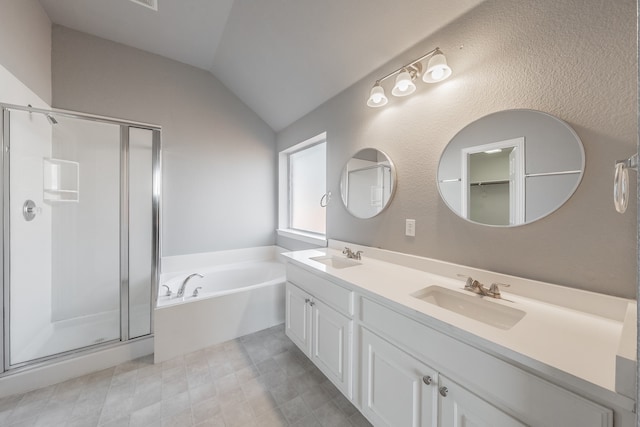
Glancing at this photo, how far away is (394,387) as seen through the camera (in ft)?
3.35

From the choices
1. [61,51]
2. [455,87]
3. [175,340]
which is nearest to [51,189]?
[61,51]

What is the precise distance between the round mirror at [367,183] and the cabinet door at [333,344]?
2.76ft

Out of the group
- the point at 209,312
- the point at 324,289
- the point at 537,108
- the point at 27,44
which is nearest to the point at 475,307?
the point at 324,289

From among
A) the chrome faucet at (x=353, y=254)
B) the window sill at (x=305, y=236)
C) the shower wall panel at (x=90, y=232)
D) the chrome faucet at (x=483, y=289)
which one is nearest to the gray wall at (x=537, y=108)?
the chrome faucet at (x=483, y=289)

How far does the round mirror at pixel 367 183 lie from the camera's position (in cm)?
169

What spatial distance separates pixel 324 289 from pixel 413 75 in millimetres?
1513

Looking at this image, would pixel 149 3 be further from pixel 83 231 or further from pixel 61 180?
pixel 83 231

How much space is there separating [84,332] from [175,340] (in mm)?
876

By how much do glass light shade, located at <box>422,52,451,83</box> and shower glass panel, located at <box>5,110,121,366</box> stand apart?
104 inches

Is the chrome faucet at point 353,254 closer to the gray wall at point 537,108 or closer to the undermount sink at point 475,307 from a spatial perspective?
the gray wall at point 537,108

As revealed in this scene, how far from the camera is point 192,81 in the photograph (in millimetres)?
2666

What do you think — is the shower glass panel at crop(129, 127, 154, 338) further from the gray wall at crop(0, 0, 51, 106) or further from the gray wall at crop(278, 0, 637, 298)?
Result: the gray wall at crop(278, 0, 637, 298)

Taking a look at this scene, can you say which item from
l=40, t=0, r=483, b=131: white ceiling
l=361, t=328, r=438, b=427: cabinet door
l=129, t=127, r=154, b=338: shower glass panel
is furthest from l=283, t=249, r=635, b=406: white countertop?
l=129, t=127, r=154, b=338: shower glass panel

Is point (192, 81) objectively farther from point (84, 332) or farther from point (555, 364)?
Result: point (555, 364)
